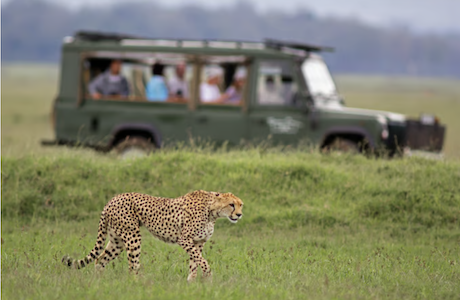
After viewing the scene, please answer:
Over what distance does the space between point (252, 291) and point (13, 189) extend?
6207 mm

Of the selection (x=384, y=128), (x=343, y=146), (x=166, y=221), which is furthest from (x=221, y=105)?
(x=166, y=221)

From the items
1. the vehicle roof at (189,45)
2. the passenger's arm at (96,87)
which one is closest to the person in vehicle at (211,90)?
the vehicle roof at (189,45)

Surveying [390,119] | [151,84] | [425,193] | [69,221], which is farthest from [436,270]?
[151,84]

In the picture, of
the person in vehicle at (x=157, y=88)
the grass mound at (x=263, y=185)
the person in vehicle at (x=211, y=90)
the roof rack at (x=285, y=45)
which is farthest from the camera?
the person in vehicle at (x=157, y=88)

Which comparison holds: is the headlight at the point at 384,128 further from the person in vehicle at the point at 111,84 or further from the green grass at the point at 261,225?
the person in vehicle at the point at 111,84

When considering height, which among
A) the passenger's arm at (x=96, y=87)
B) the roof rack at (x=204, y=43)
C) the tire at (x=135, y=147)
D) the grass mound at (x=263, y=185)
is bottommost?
the tire at (x=135, y=147)

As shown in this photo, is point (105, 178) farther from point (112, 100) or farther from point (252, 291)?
point (252, 291)

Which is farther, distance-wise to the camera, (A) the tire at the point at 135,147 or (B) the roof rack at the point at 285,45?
(A) the tire at the point at 135,147

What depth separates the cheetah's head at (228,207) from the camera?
7.24m

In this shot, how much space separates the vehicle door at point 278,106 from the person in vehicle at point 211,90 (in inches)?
30.6

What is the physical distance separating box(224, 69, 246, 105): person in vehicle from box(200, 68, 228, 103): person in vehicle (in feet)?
0.33

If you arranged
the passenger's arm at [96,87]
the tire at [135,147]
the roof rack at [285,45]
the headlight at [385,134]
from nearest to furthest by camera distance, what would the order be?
the headlight at [385,134] → the roof rack at [285,45] → the tire at [135,147] → the passenger's arm at [96,87]

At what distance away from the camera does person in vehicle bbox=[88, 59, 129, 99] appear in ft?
51.5

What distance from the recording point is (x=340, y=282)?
25.2ft
